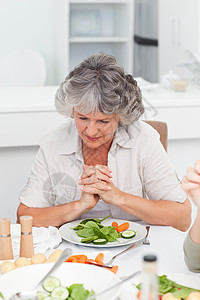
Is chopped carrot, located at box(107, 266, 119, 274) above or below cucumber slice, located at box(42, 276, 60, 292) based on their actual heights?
below

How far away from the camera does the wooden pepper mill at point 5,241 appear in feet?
4.04

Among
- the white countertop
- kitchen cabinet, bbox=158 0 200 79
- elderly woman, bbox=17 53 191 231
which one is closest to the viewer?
elderly woman, bbox=17 53 191 231

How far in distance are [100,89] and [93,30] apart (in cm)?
342

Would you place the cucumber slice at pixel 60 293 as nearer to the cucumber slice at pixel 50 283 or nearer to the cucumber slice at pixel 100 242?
the cucumber slice at pixel 50 283

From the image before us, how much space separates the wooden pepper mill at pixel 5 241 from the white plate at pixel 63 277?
221 mm

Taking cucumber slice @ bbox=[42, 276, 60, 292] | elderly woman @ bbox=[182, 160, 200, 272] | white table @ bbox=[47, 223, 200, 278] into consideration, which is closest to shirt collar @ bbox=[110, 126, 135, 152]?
white table @ bbox=[47, 223, 200, 278]

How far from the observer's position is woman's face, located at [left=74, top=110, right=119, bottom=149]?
165 cm

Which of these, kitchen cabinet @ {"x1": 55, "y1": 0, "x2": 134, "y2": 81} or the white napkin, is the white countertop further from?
kitchen cabinet @ {"x1": 55, "y1": 0, "x2": 134, "y2": 81}

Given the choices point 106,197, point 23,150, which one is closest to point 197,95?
point 23,150

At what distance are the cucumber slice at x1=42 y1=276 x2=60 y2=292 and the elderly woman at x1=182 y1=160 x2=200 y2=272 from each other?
346 mm

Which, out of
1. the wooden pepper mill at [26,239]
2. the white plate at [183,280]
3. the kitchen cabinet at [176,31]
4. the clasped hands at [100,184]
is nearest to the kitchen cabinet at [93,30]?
the kitchen cabinet at [176,31]

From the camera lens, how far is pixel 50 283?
992 mm

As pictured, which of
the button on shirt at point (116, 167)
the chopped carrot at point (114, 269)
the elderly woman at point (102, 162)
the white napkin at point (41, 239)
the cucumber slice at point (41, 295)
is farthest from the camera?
the button on shirt at point (116, 167)

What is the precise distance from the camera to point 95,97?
5.30 feet
